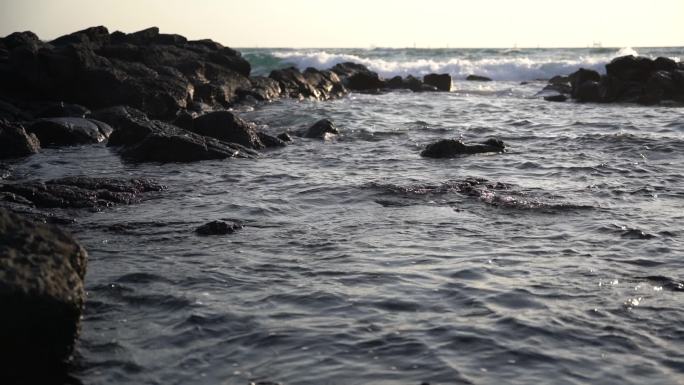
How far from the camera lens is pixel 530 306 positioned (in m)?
5.61

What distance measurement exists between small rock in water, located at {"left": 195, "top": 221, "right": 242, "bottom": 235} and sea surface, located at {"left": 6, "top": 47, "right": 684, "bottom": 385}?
16 centimetres

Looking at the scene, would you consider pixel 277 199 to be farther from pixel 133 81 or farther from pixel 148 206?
pixel 133 81

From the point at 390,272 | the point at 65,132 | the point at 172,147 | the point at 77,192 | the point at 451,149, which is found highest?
the point at 65,132

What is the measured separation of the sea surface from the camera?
4633 mm

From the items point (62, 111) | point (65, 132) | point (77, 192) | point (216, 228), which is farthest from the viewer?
point (62, 111)

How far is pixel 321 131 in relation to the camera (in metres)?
18.3

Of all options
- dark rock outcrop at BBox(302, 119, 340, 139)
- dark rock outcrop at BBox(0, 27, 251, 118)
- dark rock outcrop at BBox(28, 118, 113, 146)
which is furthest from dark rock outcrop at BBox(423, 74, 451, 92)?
dark rock outcrop at BBox(28, 118, 113, 146)

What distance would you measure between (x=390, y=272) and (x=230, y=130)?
9916mm

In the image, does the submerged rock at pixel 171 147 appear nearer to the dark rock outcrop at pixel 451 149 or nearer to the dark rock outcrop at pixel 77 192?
the dark rock outcrop at pixel 77 192

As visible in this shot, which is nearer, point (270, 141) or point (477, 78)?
point (270, 141)

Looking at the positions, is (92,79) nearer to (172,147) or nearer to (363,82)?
(172,147)

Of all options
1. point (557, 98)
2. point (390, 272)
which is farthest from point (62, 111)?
point (557, 98)

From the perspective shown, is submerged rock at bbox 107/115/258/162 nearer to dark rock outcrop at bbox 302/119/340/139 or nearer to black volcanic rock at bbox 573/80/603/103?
dark rock outcrop at bbox 302/119/340/139

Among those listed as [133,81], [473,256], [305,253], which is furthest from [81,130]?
[473,256]
